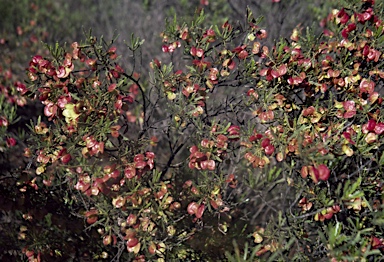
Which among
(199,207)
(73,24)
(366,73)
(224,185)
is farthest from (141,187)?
(73,24)

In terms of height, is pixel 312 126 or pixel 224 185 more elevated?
pixel 312 126

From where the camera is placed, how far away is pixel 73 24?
6766mm

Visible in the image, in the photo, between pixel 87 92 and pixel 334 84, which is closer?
pixel 87 92

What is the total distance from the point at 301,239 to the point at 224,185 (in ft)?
1.57

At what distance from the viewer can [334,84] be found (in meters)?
2.13

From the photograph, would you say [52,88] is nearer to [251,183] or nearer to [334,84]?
[251,183]

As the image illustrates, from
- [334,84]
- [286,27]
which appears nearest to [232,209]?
[334,84]

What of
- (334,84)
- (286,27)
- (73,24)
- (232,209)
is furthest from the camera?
(73,24)

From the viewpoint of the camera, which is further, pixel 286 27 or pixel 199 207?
pixel 286 27

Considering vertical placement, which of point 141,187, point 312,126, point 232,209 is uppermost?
point 312,126

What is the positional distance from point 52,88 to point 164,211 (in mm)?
797

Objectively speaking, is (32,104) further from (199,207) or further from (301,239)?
Result: (301,239)

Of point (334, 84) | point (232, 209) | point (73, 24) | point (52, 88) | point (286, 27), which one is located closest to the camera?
point (52, 88)

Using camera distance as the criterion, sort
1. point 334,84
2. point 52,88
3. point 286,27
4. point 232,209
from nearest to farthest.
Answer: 1. point 52,88
2. point 334,84
3. point 232,209
4. point 286,27
